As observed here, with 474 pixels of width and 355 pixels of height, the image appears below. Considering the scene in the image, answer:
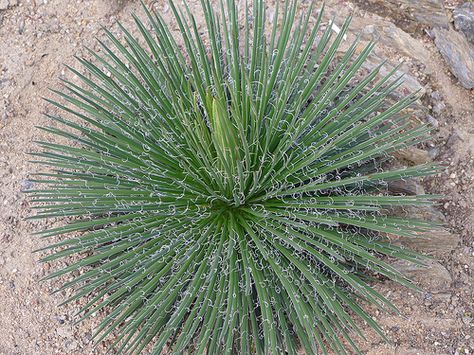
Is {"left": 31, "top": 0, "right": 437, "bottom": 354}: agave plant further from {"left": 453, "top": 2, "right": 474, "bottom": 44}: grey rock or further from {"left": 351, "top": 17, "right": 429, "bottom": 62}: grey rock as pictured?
{"left": 453, "top": 2, "right": 474, "bottom": 44}: grey rock

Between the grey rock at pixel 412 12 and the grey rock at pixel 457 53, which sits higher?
the grey rock at pixel 412 12

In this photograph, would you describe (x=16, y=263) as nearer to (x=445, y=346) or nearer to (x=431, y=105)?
(x=445, y=346)

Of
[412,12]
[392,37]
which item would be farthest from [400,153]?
[412,12]

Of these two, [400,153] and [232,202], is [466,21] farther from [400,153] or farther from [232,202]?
[232,202]

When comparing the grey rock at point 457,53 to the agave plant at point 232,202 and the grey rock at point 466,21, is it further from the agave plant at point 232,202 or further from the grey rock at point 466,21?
the agave plant at point 232,202

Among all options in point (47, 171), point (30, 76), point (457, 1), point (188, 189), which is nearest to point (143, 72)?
point (188, 189)

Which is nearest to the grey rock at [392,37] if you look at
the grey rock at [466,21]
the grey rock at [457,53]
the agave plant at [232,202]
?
the grey rock at [457,53]
